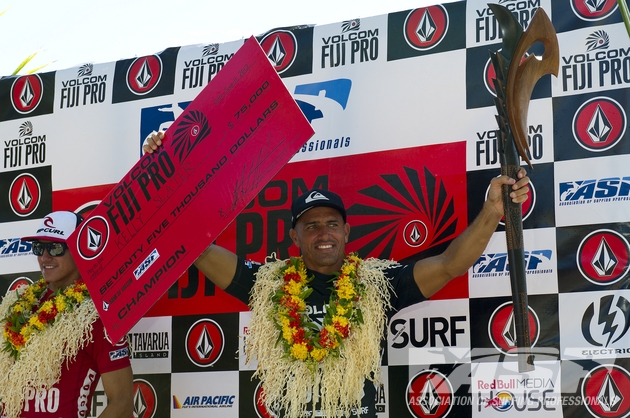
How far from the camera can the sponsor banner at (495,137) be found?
3.62 metres

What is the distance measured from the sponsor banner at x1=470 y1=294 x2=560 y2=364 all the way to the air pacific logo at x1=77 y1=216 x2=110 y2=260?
5.61 feet

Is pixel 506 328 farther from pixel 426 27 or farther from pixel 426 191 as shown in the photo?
pixel 426 27

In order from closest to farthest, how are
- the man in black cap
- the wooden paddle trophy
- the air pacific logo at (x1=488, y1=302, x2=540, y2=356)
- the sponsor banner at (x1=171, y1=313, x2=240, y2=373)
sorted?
1. the wooden paddle trophy
2. the man in black cap
3. the air pacific logo at (x1=488, y1=302, x2=540, y2=356)
4. the sponsor banner at (x1=171, y1=313, x2=240, y2=373)

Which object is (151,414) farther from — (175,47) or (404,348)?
(175,47)

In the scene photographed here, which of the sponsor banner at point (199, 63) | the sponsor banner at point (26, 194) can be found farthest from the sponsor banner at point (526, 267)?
Result: the sponsor banner at point (26, 194)

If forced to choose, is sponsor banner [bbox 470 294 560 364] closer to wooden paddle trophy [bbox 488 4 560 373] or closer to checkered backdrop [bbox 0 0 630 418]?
checkered backdrop [bbox 0 0 630 418]

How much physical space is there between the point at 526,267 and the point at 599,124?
695 mm

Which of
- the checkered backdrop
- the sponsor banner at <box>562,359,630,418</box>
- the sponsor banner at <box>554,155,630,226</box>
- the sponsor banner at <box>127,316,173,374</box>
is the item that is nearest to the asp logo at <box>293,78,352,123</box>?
the checkered backdrop

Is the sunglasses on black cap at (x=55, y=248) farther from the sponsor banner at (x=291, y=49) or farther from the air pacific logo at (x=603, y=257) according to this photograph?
the air pacific logo at (x=603, y=257)

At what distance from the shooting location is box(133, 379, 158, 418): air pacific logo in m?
4.31

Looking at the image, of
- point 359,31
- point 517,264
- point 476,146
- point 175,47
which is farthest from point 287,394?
point 175,47

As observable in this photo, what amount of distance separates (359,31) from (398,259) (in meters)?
→ 1.17

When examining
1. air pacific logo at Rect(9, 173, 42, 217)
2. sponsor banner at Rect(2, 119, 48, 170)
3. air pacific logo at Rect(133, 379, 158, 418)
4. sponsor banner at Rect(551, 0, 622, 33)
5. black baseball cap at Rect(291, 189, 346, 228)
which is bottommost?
air pacific logo at Rect(133, 379, 158, 418)

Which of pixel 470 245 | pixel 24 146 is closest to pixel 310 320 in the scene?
pixel 470 245
